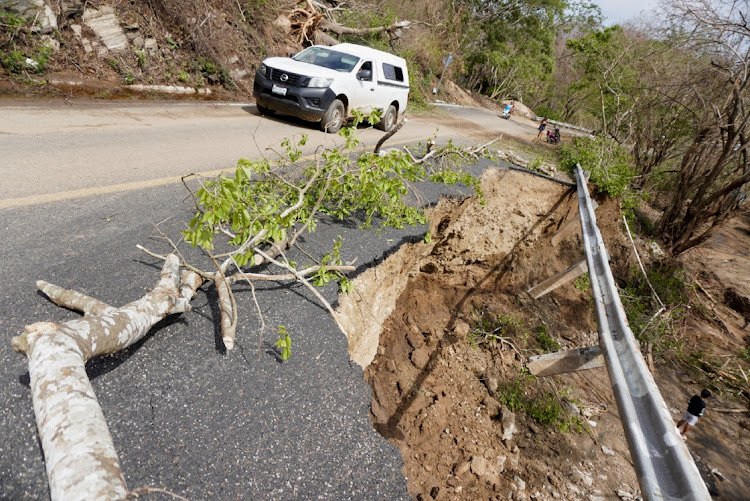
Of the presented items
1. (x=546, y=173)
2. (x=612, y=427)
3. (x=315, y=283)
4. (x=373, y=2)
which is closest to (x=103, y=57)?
(x=315, y=283)

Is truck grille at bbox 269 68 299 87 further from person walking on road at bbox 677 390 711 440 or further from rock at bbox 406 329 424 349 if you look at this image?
person walking on road at bbox 677 390 711 440

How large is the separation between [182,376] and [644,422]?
97.4 inches

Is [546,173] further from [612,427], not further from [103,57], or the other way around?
[103,57]

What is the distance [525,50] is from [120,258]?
4093 cm

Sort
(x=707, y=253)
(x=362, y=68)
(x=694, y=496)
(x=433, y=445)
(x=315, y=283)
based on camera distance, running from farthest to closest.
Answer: (x=707, y=253)
(x=362, y=68)
(x=433, y=445)
(x=315, y=283)
(x=694, y=496)

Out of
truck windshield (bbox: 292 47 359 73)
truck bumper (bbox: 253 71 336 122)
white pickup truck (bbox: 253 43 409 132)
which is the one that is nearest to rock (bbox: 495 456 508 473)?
white pickup truck (bbox: 253 43 409 132)

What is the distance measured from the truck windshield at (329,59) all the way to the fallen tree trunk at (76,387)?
29.9 ft

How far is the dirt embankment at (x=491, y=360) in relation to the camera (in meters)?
3.94

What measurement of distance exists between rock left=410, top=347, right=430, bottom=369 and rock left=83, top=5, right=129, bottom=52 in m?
10.4

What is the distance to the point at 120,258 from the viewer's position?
10.1 ft

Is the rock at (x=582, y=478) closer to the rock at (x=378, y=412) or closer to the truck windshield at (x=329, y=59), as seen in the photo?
the rock at (x=378, y=412)

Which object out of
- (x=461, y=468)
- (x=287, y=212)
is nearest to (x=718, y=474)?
(x=461, y=468)

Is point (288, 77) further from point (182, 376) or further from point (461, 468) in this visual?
point (461, 468)

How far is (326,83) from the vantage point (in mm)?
9086
